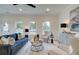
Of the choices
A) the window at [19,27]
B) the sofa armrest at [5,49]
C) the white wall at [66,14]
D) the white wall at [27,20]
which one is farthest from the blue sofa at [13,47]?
the white wall at [66,14]

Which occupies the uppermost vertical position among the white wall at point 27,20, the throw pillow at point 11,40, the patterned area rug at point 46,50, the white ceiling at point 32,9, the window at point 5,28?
the white ceiling at point 32,9

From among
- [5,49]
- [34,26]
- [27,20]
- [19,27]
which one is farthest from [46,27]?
[5,49]

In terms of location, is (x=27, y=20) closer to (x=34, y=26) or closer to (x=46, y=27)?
(x=34, y=26)

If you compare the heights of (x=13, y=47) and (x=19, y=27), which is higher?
(x=19, y=27)

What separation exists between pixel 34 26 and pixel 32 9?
33 centimetres

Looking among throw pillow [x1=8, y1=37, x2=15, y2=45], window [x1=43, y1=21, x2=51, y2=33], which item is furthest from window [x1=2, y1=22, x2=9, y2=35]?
window [x1=43, y1=21, x2=51, y2=33]

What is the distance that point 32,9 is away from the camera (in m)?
2.94

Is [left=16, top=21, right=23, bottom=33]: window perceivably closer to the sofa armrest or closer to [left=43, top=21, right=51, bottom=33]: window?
the sofa armrest

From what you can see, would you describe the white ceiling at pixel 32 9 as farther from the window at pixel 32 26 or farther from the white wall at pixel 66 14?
the window at pixel 32 26

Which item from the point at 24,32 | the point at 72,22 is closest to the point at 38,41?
the point at 24,32

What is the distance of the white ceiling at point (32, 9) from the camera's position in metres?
2.89

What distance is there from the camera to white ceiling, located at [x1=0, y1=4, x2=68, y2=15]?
9.50 ft

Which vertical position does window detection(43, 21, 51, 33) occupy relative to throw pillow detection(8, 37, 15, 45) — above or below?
above
